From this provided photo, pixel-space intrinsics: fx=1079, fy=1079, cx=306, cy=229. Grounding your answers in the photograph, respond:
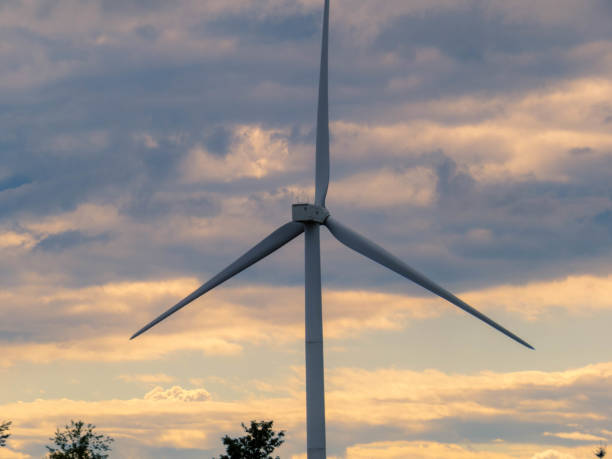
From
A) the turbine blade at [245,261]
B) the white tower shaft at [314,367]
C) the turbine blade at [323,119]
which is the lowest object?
the white tower shaft at [314,367]

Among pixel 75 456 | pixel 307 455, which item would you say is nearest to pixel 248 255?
pixel 307 455

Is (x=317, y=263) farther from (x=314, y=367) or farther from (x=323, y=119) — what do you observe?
(x=323, y=119)

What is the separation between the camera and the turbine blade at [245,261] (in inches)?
3063

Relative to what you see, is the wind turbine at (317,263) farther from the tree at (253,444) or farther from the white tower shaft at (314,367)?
the tree at (253,444)

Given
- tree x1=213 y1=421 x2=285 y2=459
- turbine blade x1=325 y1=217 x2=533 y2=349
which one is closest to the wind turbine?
turbine blade x1=325 y1=217 x2=533 y2=349

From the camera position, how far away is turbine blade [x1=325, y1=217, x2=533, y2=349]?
69.7 metres

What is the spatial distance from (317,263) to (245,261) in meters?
6.30

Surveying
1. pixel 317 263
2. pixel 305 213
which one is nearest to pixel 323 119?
pixel 305 213

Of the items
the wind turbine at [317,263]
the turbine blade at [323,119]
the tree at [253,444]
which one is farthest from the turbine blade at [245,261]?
the tree at [253,444]

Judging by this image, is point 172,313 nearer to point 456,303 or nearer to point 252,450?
point 456,303

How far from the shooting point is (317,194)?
79875mm

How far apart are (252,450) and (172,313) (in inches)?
2178

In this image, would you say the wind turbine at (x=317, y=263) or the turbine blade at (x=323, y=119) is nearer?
the wind turbine at (x=317, y=263)

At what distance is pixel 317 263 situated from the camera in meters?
75.6
